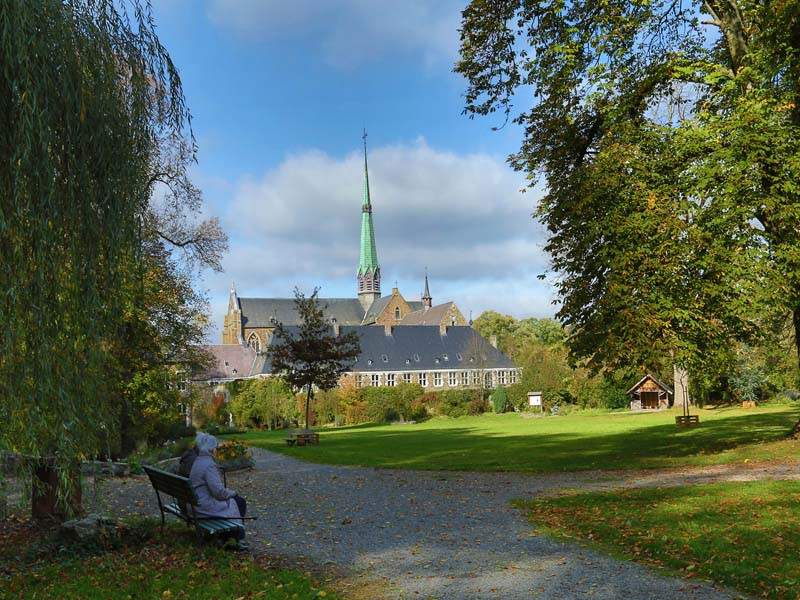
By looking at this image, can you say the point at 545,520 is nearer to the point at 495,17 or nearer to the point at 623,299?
the point at 623,299

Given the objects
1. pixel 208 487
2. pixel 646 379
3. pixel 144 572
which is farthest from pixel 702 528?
pixel 646 379

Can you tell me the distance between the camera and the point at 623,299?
→ 15.9 metres

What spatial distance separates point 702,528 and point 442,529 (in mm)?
3319

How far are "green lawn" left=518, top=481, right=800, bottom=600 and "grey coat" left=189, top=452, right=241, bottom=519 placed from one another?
416cm

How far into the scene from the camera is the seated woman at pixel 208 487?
805 centimetres

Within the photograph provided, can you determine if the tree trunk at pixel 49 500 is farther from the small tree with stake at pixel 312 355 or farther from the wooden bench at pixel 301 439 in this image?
the small tree with stake at pixel 312 355

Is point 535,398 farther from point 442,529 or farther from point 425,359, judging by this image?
point 442,529

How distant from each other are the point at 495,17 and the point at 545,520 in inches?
514

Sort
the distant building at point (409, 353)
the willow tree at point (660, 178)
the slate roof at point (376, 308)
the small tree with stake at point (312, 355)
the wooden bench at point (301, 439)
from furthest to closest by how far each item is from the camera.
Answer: the slate roof at point (376, 308), the distant building at point (409, 353), the small tree with stake at point (312, 355), the wooden bench at point (301, 439), the willow tree at point (660, 178)

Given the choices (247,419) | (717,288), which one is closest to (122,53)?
(717,288)

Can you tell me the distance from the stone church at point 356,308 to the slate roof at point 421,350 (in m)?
25.1

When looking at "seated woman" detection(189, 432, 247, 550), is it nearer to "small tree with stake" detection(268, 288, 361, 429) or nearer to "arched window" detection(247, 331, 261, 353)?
"small tree with stake" detection(268, 288, 361, 429)

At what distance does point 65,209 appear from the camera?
6.25 meters

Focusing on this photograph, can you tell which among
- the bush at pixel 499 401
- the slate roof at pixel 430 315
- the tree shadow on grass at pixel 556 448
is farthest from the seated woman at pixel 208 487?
the slate roof at pixel 430 315
